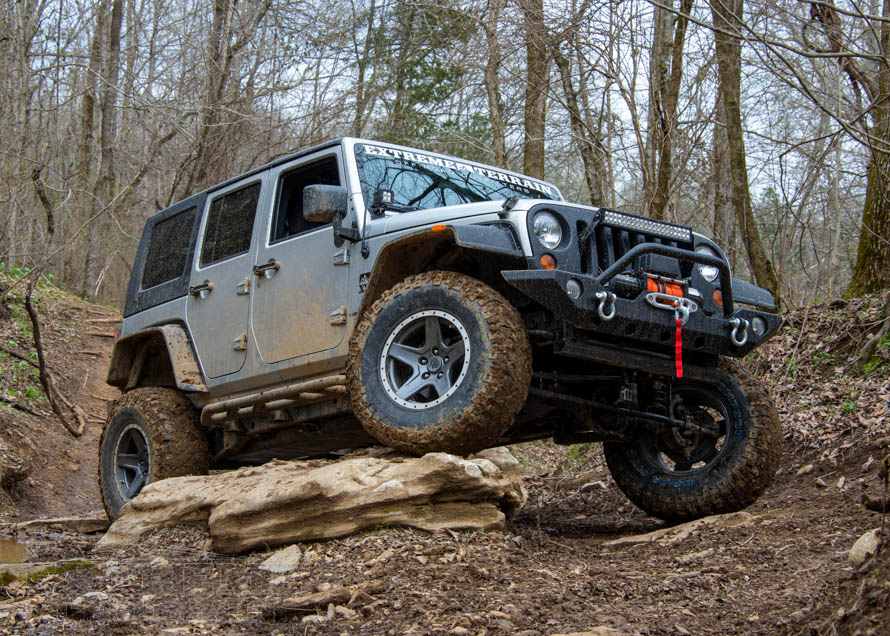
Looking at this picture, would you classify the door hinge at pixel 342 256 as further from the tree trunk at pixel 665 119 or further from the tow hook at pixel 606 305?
the tree trunk at pixel 665 119

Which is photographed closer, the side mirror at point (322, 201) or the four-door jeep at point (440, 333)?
the four-door jeep at point (440, 333)

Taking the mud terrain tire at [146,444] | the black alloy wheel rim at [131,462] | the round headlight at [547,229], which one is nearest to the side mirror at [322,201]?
the round headlight at [547,229]

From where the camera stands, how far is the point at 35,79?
1575 cm

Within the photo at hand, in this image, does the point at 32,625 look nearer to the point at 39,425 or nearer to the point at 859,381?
the point at 859,381

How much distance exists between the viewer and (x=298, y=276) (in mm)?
5711

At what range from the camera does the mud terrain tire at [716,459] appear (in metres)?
4.89

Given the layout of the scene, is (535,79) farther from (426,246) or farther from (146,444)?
(146,444)

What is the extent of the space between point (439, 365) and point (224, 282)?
92.2 inches

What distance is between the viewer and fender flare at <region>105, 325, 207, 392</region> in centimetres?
643

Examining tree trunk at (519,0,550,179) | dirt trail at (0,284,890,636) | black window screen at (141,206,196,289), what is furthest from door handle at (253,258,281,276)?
tree trunk at (519,0,550,179)

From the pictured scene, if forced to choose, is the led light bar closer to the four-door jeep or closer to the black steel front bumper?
the four-door jeep

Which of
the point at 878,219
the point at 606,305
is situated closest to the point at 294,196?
the point at 606,305

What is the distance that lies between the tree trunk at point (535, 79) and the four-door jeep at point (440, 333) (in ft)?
11.6

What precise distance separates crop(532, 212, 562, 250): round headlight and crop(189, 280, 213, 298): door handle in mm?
2867
